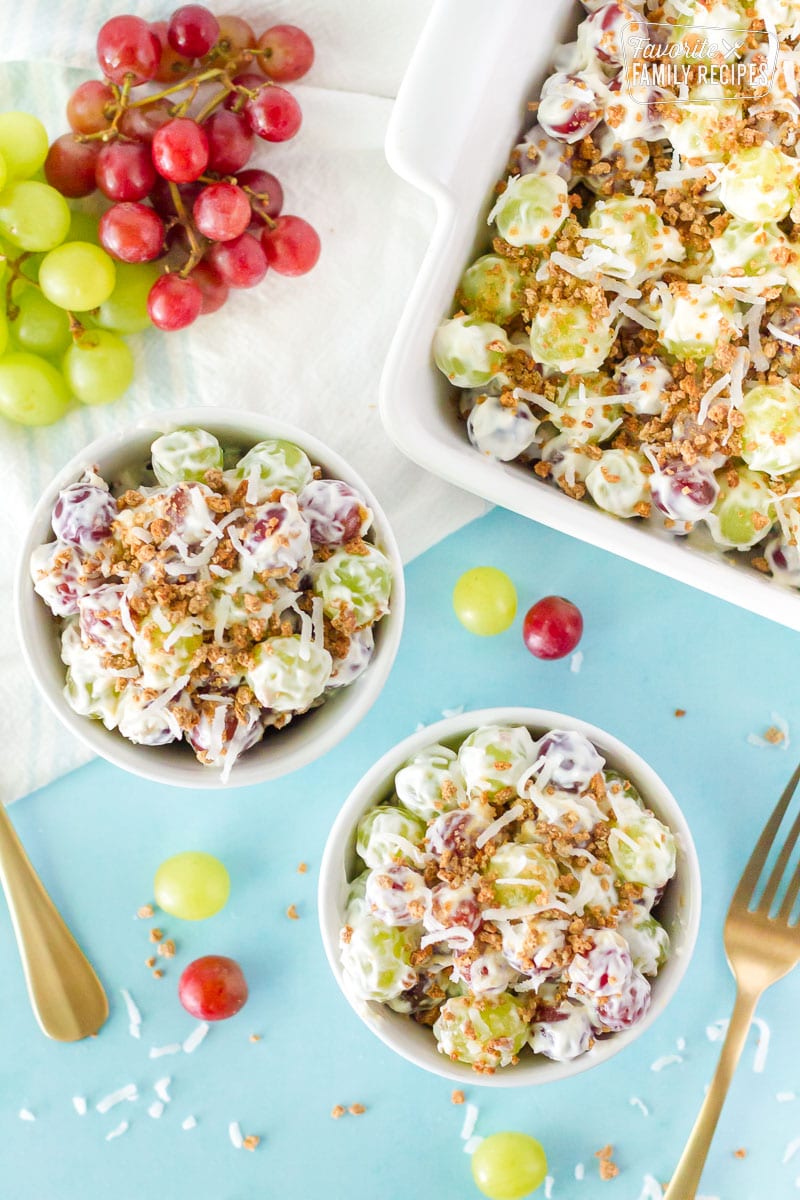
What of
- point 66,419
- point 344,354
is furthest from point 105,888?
point 344,354

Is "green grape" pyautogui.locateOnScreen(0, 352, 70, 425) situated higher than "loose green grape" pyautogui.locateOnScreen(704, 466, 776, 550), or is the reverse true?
"loose green grape" pyautogui.locateOnScreen(704, 466, 776, 550)

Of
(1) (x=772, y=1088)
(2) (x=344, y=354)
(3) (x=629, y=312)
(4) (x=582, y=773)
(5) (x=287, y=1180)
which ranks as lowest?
(5) (x=287, y=1180)

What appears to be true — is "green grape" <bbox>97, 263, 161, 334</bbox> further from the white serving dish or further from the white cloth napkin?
the white serving dish

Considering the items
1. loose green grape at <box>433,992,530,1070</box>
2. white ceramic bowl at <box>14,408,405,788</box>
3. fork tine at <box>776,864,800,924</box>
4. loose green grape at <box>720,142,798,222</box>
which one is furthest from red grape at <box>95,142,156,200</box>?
fork tine at <box>776,864,800,924</box>

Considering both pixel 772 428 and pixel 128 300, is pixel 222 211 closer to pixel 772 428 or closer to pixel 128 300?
pixel 128 300

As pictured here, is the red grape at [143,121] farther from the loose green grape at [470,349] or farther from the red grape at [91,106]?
the loose green grape at [470,349]

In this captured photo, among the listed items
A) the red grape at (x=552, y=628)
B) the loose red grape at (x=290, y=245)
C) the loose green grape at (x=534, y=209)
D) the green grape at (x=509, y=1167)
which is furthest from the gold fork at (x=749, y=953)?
the loose red grape at (x=290, y=245)

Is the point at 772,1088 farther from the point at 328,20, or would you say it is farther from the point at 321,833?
the point at 328,20
